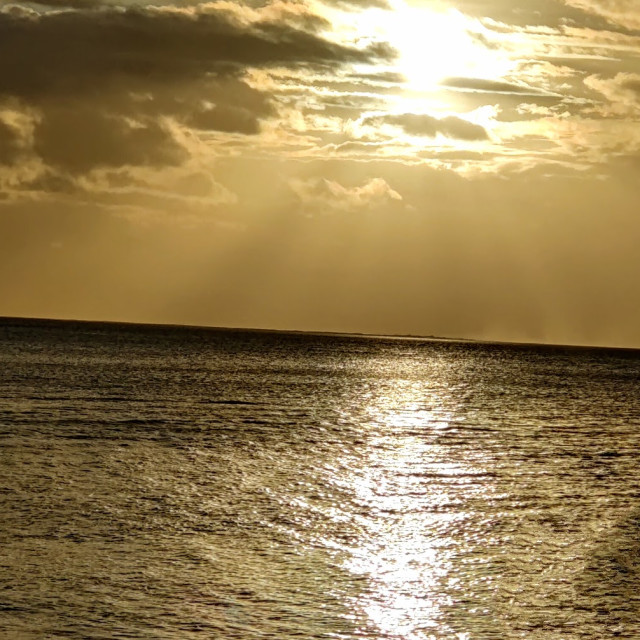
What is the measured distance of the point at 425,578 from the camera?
2256 cm

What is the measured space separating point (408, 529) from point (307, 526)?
104 inches

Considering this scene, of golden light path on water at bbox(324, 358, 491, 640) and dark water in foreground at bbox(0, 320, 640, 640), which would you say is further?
golden light path on water at bbox(324, 358, 491, 640)

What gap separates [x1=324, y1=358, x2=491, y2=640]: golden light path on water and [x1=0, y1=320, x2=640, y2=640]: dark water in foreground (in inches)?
3.2

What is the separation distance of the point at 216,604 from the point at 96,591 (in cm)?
239

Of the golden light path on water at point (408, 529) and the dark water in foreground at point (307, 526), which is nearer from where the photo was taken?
the dark water in foreground at point (307, 526)

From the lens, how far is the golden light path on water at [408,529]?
65.3ft

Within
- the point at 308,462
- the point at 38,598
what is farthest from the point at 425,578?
the point at 308,462

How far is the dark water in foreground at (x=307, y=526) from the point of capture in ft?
63.6

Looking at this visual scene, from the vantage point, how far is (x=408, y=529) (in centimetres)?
2745

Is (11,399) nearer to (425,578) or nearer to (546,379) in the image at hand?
(425,578)

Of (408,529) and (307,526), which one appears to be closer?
(307,526)

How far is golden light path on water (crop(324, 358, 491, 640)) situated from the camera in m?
19.9

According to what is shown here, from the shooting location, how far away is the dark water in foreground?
1939 cm

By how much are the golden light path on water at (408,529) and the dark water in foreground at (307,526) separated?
3.2 inches
